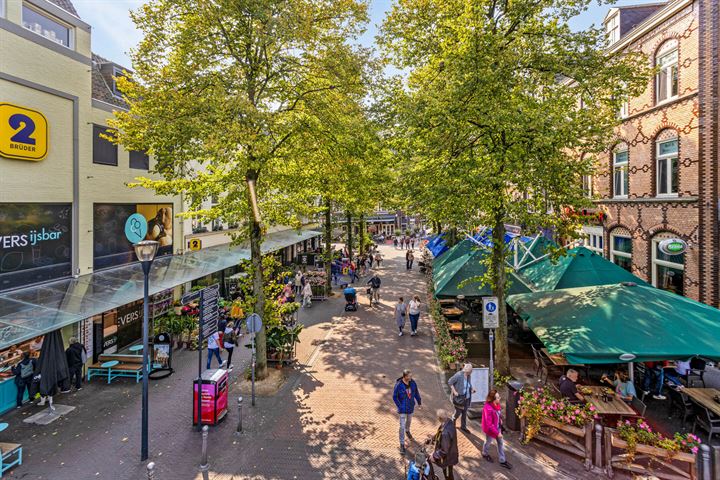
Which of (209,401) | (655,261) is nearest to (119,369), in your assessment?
(209,401)

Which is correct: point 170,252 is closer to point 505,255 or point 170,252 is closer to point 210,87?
point 210,87

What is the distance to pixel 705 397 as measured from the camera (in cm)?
847

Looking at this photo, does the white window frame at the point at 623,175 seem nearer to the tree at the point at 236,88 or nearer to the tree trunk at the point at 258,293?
the tree at the point at 236,88

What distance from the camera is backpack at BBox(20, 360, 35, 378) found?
10.1 m

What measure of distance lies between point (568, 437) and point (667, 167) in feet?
41.1

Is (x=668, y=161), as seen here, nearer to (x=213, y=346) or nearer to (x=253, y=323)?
(x=253, y=323)

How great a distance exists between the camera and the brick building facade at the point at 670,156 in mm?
12820

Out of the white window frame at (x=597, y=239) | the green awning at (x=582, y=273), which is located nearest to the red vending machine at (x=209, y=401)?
the green awning at (x=582, y=273)

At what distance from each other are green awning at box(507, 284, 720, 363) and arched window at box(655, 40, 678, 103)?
973 centimetres

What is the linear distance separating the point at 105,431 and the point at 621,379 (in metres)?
12.9

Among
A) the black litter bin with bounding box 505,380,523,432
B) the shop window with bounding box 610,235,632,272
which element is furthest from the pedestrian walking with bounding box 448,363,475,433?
the shop window with bounding box 610,235,632,272

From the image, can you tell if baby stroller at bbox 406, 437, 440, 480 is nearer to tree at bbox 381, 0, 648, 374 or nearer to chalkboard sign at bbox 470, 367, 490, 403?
chalkboard sign at bbox 470, 367, 490, 403

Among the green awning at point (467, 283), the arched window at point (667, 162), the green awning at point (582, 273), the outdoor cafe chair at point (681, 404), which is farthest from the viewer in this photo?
the arched window at point (667, 162)

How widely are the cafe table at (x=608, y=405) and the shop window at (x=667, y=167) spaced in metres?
10.0
